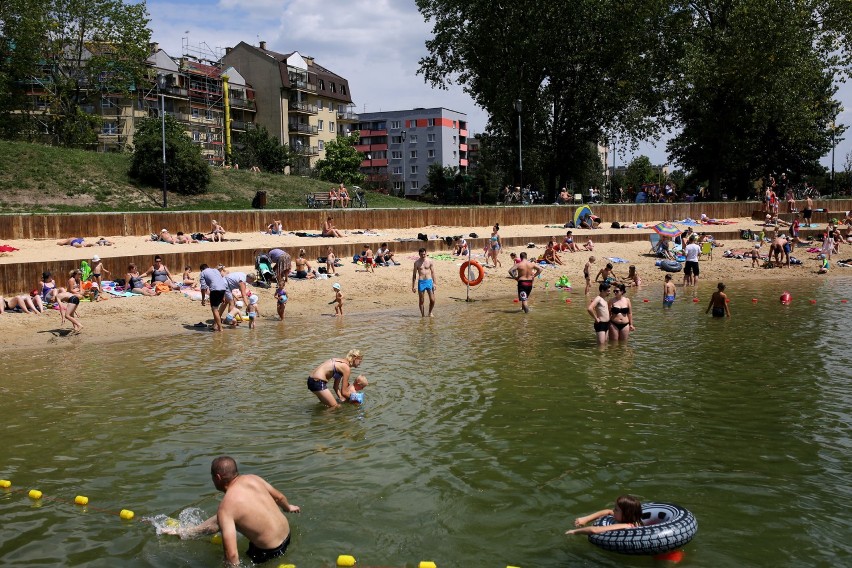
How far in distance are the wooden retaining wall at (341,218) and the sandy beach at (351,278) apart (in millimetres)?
596

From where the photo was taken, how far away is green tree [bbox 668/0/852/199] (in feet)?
133

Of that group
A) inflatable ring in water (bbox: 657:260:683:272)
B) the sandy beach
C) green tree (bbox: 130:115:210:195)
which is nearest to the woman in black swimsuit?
the sandy beach

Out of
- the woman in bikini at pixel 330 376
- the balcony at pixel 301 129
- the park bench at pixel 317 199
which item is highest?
the balcony at pixel 301 129

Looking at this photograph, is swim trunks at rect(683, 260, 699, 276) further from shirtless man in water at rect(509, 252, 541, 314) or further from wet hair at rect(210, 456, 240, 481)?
wet hair at rect(210, 456, 240, 481)

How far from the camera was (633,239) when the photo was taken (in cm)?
3359

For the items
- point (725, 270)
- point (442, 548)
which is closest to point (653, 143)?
point (725, 270)

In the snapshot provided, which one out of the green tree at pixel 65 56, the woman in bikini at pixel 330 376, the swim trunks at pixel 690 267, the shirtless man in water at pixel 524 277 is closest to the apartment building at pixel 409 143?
the green tree at pixel 65 56

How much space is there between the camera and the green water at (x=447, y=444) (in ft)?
22.3

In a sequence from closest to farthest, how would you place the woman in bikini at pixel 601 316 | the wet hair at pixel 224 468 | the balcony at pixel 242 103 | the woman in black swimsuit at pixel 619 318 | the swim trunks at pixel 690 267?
the wet hair at pixel 224 468
the woman in bikini at pixel 601 316
the woman in black swimsuit at pixel 619 318
the swim trunks at pixel 690 267
the balcony at pixel 242 103

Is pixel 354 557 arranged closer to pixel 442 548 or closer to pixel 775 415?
pixel 442 548

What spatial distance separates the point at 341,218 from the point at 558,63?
66.3ft

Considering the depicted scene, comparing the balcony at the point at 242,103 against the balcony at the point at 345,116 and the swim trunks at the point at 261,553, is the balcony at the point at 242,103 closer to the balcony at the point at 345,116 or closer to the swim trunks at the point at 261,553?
the balcony at the point at 345,116

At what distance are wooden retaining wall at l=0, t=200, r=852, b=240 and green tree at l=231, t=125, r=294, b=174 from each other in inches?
1203

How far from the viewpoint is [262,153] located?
61438 millimetres
